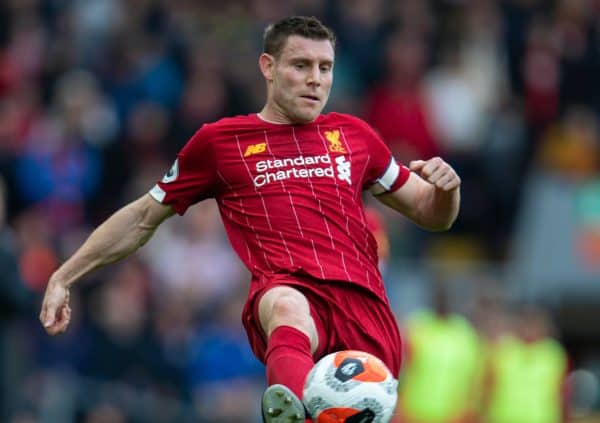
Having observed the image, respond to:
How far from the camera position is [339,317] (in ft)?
24.7

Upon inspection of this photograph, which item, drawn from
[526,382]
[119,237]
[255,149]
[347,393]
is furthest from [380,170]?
[526,382]

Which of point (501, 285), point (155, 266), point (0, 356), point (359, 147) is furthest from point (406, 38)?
point (359, 147)

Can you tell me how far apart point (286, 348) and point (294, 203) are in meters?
0.93

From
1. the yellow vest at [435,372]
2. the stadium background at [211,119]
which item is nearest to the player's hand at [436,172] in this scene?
the stadium background at [211,119]

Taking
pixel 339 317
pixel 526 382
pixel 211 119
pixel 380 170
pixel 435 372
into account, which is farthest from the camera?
pixel 211 119

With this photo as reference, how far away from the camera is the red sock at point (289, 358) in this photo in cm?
686

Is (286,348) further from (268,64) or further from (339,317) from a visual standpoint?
(268,64)

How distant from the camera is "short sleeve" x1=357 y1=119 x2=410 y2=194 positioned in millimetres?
8078

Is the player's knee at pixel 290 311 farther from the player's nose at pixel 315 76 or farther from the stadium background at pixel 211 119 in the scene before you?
the stadium background at pixel 211 119

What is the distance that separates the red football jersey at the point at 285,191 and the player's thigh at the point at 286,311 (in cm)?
19

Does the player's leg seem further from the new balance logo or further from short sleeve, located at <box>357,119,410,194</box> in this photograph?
short sleeve, located at <box>357,119,410,194</box>

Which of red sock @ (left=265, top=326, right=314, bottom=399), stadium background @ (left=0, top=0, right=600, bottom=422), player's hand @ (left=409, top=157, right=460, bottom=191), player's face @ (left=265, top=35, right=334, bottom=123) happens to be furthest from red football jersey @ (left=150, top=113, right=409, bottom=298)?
stadium background @ (left=0, top=0, right=600, bottom=422)

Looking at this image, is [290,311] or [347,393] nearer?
[347,393]

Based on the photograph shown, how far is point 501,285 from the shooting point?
51.1 feet
